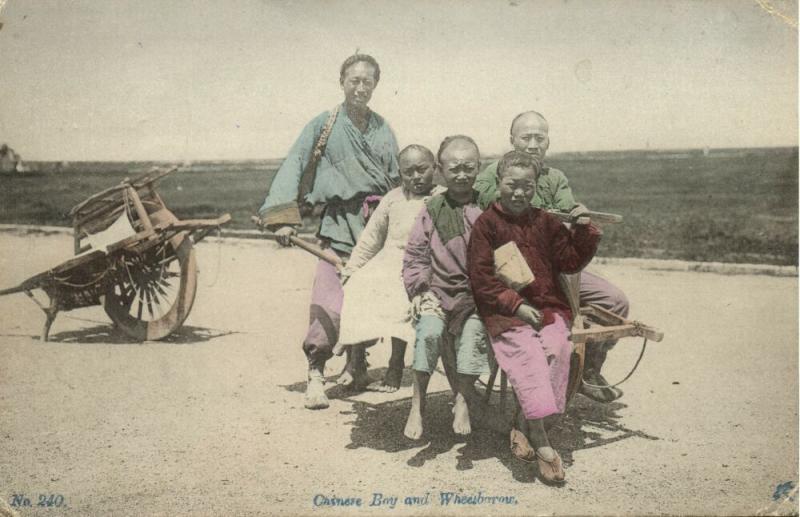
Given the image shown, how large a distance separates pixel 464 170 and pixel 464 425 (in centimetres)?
117

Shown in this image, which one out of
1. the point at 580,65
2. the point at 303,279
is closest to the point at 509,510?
the point at 580,65

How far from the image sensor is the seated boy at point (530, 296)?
301 centimetres

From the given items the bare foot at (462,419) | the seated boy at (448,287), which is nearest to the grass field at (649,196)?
the seated boy at (448,287)

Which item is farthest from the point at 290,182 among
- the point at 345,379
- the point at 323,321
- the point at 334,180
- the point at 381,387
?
the point at 381,387

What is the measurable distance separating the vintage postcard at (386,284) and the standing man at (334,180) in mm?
14

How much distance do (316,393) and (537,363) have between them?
1.48m

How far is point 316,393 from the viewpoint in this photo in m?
4.00

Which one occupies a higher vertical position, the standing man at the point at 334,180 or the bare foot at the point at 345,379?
the standing man at the point at 334,180

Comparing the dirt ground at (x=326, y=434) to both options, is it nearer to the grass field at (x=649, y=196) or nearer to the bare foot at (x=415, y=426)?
the bare foot at (x=415, y=426)

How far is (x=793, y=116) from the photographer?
4.43 m

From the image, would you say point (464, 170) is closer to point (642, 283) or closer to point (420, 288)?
point (420, 288)

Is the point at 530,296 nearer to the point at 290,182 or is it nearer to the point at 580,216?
the point at 580,216

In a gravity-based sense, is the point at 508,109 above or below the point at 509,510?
above

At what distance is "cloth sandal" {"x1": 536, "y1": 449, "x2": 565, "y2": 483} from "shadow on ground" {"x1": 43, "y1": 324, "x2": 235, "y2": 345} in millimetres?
3164
